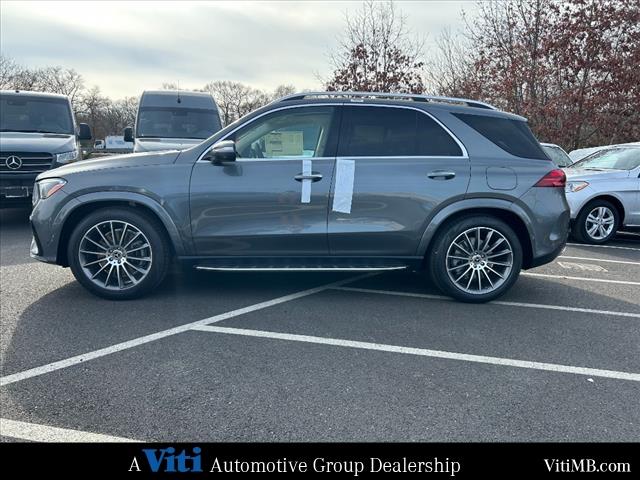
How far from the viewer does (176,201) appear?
13.7ft

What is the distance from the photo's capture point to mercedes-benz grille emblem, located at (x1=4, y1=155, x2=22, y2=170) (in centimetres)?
764

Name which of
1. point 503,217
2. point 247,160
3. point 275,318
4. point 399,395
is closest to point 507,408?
point 399,395

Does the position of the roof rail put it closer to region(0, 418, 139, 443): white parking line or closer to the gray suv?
the gray suv

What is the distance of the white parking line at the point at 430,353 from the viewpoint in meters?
3.09

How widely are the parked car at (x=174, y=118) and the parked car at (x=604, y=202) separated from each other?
7.14 meters

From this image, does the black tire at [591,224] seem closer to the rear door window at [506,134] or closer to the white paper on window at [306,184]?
the rear door window at [506,134]

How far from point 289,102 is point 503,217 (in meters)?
2.37

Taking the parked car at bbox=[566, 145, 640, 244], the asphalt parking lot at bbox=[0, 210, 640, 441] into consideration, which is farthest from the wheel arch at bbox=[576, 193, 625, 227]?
the asphalt parking lot at bbox=[0, 210, 640, 441]

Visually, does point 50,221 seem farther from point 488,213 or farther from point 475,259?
point 488,213

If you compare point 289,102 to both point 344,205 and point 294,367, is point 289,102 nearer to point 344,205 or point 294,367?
point 344,205

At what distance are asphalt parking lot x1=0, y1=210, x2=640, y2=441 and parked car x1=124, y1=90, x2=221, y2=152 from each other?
503 cm

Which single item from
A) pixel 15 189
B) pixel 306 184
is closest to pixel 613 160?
pixel 306 184

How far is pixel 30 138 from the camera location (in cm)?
820

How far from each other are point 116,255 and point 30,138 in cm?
551
